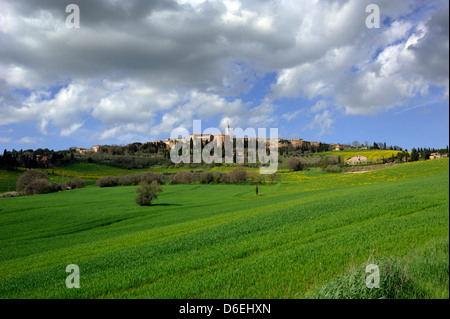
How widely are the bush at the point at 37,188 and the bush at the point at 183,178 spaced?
3845 cm

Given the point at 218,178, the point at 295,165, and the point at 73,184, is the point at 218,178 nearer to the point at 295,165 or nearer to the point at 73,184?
the point at 295,165

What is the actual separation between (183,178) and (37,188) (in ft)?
138

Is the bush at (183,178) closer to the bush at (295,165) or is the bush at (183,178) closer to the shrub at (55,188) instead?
the shrub at (55,188)

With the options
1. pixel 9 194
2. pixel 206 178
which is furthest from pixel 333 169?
pixel 9 194

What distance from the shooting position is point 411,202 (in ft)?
51.2

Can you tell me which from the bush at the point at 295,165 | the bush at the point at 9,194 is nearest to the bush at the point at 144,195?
the bush at the point at 9,194

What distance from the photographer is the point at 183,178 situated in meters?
86.4

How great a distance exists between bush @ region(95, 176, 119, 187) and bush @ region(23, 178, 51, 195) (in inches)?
1002

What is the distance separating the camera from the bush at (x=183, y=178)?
86188mm

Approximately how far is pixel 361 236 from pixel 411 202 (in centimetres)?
827

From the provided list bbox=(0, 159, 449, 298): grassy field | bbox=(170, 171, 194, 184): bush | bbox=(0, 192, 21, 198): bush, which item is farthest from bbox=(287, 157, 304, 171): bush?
bbox=(0, 159, 449, 298): grassy field

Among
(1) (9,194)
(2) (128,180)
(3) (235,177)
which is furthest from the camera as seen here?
(2) (128,180)
